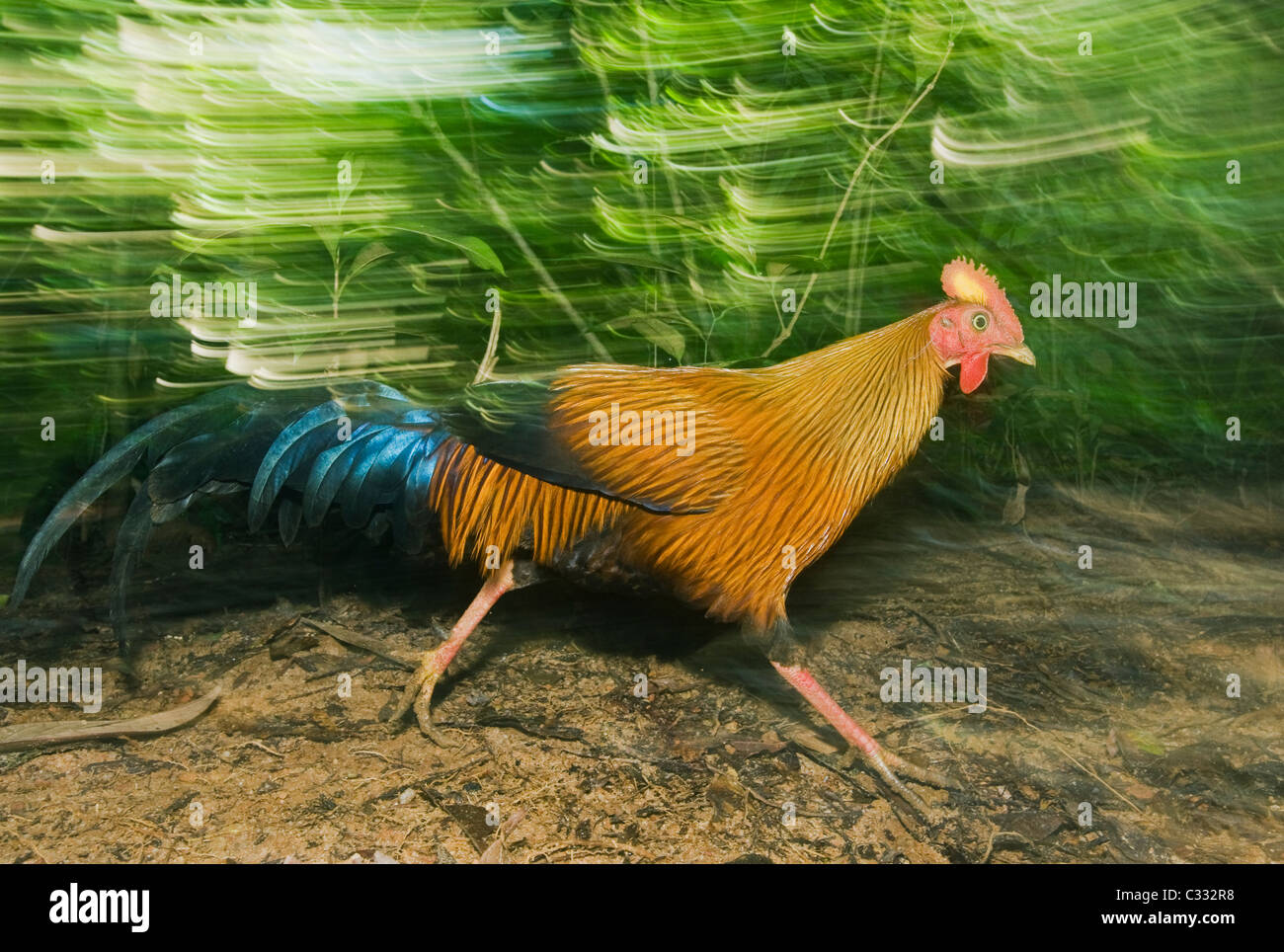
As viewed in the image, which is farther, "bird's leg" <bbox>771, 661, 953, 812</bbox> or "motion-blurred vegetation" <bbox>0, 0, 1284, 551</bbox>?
"motion-blurred vegetation" <bbox>0, 0, 1284, 551</bbox>

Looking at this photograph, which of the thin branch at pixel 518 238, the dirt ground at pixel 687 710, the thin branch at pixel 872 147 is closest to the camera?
the dirt ground at pixel 687 710

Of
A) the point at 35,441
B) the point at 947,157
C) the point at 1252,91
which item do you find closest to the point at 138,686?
the point at 35,441

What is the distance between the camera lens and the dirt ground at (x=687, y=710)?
1750mm

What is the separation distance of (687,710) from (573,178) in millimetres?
1330

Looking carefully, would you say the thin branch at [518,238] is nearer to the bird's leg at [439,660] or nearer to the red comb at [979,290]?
the bird's leg at [439,660]

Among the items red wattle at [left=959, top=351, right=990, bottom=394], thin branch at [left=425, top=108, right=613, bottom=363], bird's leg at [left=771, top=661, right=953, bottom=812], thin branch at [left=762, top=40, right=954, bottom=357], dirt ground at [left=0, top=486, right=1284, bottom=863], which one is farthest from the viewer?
thin branch at [left=762, top=40, right=954, bottom=357]

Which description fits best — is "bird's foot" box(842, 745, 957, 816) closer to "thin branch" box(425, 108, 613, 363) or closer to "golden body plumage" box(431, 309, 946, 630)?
"golden body plumage" box(431, 309, 946, 630)

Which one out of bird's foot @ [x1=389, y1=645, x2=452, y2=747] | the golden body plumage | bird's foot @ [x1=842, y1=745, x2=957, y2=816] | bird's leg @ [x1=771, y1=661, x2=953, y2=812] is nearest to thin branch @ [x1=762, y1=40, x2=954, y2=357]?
the golden body plumage

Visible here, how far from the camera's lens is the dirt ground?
1750 millimetres

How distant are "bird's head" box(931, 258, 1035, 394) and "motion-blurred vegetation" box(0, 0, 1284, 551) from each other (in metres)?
0.47

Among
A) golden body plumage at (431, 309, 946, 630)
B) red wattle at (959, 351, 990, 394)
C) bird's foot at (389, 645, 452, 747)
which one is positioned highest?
red wattle at (959, 351, 990, 394)

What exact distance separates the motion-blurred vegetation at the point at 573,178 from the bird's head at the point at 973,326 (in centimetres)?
47

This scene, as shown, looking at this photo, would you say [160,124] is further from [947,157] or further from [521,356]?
[947,157]

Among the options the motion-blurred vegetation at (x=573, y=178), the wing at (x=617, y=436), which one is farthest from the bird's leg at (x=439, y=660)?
the motion-blurred vegetation at (x=573, y=178)
